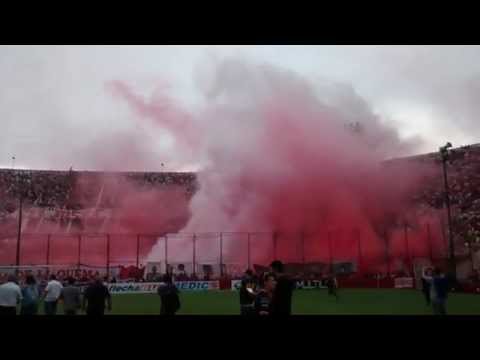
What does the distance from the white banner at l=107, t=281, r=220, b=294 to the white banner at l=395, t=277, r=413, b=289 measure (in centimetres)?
1232

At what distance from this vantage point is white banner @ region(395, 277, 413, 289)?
116 ft

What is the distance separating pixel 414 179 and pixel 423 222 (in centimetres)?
600

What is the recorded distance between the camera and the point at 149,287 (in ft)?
114

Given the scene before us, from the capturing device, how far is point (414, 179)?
5631 cm

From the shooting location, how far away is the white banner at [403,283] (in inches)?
1388

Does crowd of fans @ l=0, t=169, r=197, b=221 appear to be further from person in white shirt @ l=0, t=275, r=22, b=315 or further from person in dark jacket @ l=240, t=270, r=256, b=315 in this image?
person in dark jacket @ l=240, t=270, r=256, b=315

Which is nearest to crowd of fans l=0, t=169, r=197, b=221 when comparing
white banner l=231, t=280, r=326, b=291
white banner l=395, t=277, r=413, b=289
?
white banner l=231, t=280, r=326, b=291

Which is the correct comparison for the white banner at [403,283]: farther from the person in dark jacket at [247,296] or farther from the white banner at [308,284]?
the person in dark jacket at [247,296]

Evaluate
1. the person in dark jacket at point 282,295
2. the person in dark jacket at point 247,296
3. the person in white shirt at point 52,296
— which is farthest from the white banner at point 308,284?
the person in dark jacket at point 282,295

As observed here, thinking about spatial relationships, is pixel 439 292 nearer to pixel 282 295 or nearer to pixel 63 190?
pixel 282 295

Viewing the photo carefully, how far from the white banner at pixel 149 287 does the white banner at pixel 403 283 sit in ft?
40.4
